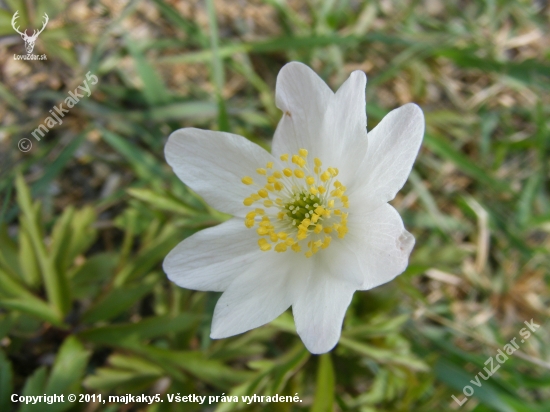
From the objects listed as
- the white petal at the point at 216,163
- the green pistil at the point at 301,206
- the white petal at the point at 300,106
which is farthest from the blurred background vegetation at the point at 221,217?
the white petal at the point at 300,106

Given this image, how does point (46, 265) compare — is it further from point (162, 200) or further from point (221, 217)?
point (221, 217)

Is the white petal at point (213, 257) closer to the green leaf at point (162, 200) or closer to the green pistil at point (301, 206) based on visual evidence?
the green pistil at point (301, 206)

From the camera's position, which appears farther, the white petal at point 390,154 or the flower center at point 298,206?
the flower center at point 298,206

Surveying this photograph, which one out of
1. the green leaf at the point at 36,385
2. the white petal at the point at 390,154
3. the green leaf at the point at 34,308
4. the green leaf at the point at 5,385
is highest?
the white petal at the point at 390,154

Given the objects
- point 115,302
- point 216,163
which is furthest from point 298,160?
point 115,302

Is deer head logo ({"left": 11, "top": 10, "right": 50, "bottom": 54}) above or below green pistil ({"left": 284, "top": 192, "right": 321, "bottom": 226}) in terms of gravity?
above

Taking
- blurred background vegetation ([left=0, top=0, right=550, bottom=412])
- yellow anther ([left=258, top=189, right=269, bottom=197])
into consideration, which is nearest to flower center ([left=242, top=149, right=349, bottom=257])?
yellow anther ([left=258, top=189, right=269, bottom=197])

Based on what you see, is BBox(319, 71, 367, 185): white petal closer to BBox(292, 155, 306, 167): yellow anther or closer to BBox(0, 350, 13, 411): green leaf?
BBox(292, 155, 306, 167): yellow anther

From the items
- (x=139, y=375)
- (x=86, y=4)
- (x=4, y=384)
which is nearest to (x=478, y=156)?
(x=139, y=375)
